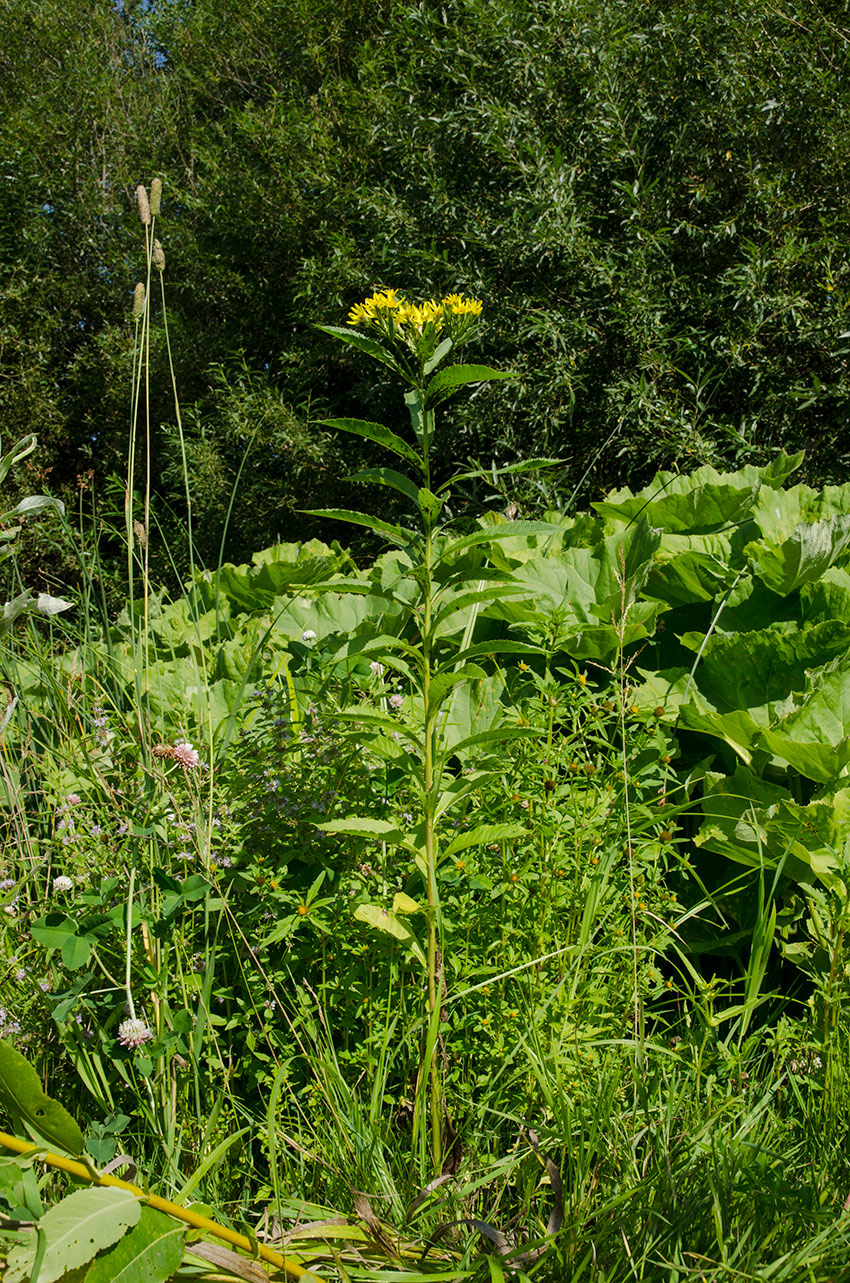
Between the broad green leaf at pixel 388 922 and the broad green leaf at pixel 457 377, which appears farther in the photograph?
the broad green leaf at pixel 388 922

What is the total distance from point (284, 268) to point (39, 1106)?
6988mm

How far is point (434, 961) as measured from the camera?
1.21 m

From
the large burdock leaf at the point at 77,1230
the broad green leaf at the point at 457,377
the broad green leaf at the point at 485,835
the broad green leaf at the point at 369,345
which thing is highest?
the broad green leaf at the point at 369,345

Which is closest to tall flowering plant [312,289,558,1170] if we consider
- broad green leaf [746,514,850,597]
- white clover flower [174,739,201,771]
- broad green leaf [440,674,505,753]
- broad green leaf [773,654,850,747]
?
white clover flower [174,739,201,771]

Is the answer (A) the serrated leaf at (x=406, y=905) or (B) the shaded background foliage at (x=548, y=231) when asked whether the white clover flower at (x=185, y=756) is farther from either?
(B) the shaded background foliage at (x=548, y=231)

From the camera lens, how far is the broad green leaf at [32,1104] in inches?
33.1

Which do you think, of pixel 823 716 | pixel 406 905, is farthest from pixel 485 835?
pixel 823 716

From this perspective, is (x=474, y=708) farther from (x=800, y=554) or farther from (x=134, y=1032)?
(x=134, y=1032)

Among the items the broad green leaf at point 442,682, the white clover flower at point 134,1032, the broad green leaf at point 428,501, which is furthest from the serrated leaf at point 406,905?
the broad green leaf at point 428,501

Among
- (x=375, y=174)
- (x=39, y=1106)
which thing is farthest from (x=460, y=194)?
(x=39, y=1106)

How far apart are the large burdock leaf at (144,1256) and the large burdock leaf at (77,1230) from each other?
0.01 m

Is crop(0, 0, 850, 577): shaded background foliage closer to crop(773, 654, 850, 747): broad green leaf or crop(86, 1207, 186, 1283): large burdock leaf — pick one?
crop(773, 654, 850, 747): broad green leaf

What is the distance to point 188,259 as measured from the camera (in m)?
7.27

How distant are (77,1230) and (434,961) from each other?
1.71 feet
